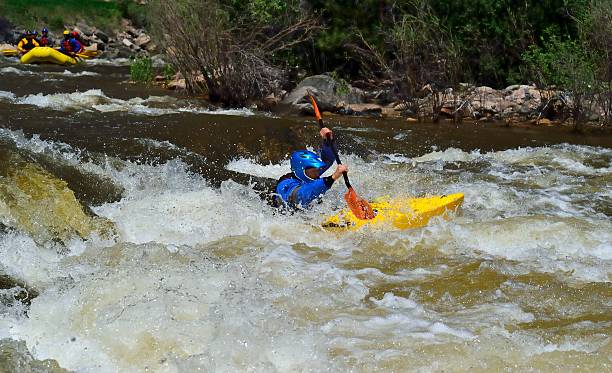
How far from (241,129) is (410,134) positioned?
2.53 metres

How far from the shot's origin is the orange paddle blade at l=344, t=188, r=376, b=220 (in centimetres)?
537

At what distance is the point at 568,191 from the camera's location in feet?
22.7

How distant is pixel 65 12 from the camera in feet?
84.1

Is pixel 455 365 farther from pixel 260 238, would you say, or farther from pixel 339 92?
pixel 339 92

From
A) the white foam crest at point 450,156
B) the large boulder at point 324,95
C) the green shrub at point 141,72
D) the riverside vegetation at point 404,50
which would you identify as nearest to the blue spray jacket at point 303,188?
the white foam crest at point 450,156

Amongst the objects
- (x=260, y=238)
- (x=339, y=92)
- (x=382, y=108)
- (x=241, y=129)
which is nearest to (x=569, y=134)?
(x=382, y=108)

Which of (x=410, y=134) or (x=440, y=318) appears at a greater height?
(x=440, y=318)

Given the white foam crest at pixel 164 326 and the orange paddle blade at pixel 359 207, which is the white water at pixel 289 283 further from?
the orange paddle blade at pixel 359 207

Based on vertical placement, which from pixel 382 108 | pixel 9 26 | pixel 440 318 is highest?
pixel 440 318

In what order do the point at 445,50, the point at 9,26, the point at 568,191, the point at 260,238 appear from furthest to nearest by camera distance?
the point at 9,26 < the point at 445,50 < the point at 568,191 < the point at 260,238

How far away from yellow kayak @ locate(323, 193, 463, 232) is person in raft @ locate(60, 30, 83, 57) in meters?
14.7

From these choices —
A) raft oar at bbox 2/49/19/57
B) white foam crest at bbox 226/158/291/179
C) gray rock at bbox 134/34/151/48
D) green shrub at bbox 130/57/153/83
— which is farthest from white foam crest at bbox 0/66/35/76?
gray rock at bbox 134/34/151/48

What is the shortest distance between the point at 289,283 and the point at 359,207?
4.55ft

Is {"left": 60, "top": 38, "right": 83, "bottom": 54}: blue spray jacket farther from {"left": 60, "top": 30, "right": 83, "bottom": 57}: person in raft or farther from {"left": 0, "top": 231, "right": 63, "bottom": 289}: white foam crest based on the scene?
{"left": 0, "top": 231, "right": 63, "bottom": 289}: white foam crest
